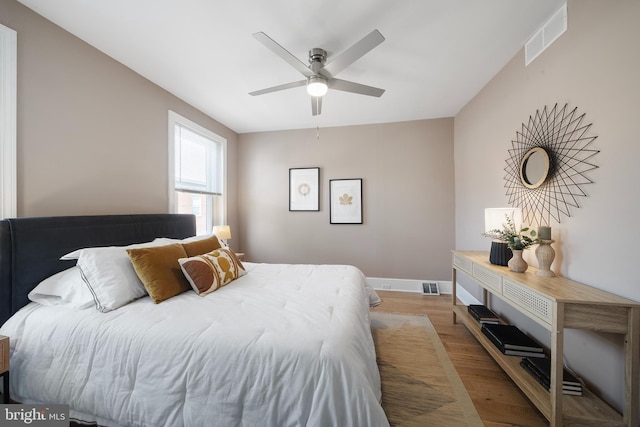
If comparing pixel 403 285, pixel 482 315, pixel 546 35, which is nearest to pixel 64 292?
Answer: pixel 482 315

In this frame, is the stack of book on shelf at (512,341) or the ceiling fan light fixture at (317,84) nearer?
the stack of book on shelf at (512,341)

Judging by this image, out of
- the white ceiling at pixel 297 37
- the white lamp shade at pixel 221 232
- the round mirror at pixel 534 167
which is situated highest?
the white ceiling at pixel 297 37

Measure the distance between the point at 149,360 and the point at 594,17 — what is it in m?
3.20

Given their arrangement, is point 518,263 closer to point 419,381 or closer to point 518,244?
point 518,244

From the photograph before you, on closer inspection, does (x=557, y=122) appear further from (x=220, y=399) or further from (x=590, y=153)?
(x=220, y=399)

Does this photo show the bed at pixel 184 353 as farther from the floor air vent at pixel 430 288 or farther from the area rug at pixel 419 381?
the floor air vent at pixel 430 288

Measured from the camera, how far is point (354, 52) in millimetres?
1643

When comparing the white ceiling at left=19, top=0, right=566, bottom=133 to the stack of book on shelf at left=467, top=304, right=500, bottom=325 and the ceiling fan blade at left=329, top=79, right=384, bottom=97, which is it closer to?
the ceiling fan blade at left=329, top=79, right=384, bottom=97

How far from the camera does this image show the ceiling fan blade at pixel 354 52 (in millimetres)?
1491

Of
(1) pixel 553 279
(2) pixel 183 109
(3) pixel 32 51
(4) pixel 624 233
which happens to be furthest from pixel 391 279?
(3) pixel 32 51

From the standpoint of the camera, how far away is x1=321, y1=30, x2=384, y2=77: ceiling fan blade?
1.49 metres

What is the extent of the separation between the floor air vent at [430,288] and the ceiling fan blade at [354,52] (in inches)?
124

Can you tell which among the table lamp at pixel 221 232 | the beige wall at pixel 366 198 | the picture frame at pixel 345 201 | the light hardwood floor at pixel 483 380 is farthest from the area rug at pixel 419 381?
the table lamp at pixel 221 232

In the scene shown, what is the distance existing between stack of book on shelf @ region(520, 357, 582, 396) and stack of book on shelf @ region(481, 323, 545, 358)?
0.09 m
